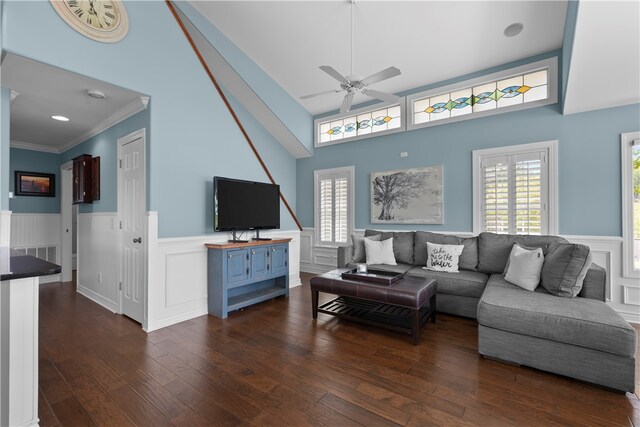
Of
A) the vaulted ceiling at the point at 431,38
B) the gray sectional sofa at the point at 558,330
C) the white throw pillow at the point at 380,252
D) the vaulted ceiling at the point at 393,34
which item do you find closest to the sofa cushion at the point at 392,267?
the white throw pillow at the point at 380,252

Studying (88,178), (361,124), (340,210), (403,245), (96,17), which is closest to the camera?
(96,17)

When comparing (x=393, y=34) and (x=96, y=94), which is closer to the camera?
(x=96, y=94)

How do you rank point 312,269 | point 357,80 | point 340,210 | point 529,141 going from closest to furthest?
point 357,80 → point 529,141 → point 340,210 → point 312,269

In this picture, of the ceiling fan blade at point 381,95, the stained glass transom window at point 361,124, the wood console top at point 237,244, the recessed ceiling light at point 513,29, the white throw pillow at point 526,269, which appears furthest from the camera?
the stained glass transom window at point 361,124

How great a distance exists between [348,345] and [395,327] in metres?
0.55

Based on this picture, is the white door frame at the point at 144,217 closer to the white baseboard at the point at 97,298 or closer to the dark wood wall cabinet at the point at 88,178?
the white baseboard at the point at 97,298

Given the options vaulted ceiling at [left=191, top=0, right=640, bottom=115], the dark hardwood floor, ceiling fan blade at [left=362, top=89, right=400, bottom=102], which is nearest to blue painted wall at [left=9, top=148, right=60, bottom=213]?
the dark hardwood floor

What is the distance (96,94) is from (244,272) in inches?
101

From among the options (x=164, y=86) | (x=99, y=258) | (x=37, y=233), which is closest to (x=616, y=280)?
(x=164, y=86)

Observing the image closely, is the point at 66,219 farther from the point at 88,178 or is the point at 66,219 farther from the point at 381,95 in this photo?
the point at 381,95

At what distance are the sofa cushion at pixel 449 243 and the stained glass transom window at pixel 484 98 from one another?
190 centimetres

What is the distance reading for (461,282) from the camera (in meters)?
3.34

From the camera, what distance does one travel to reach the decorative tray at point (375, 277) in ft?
9.81

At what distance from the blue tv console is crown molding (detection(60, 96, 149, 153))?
69.6 inches
